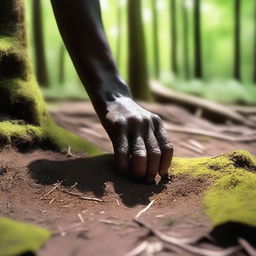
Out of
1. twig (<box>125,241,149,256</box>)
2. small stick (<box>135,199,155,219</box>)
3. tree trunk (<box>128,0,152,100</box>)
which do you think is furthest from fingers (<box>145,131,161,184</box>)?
tree trunk (<box>128,0,152,100</box>)

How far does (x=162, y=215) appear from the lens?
1.96 m

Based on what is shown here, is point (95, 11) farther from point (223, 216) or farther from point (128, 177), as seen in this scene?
point (223, 216)

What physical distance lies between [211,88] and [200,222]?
1120 cm

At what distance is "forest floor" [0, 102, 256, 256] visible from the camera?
1.68m

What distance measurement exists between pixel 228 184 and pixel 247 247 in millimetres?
586

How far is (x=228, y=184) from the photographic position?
217cm

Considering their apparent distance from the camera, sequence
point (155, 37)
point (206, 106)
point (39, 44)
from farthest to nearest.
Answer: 1. point (155, 37)
2. point (39, 44)
3. point (206, 106)

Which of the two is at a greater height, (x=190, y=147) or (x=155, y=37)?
(x=190, y=147)

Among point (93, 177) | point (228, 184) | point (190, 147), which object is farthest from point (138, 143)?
point (190, 147)

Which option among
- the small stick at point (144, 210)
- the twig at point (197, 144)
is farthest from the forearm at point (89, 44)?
the twig at point (197, 144)

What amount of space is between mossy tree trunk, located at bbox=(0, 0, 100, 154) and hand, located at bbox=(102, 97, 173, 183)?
0.49 meters

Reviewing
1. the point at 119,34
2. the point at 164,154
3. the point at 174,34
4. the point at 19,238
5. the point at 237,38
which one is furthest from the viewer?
the point at 119,34

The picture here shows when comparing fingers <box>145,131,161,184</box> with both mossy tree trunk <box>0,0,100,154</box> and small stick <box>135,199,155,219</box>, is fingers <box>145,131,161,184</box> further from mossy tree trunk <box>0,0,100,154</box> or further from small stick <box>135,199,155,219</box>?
mossy tree trunk <box>0,0,100,154</box>

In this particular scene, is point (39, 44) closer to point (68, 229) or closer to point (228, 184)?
point (228, 184)
